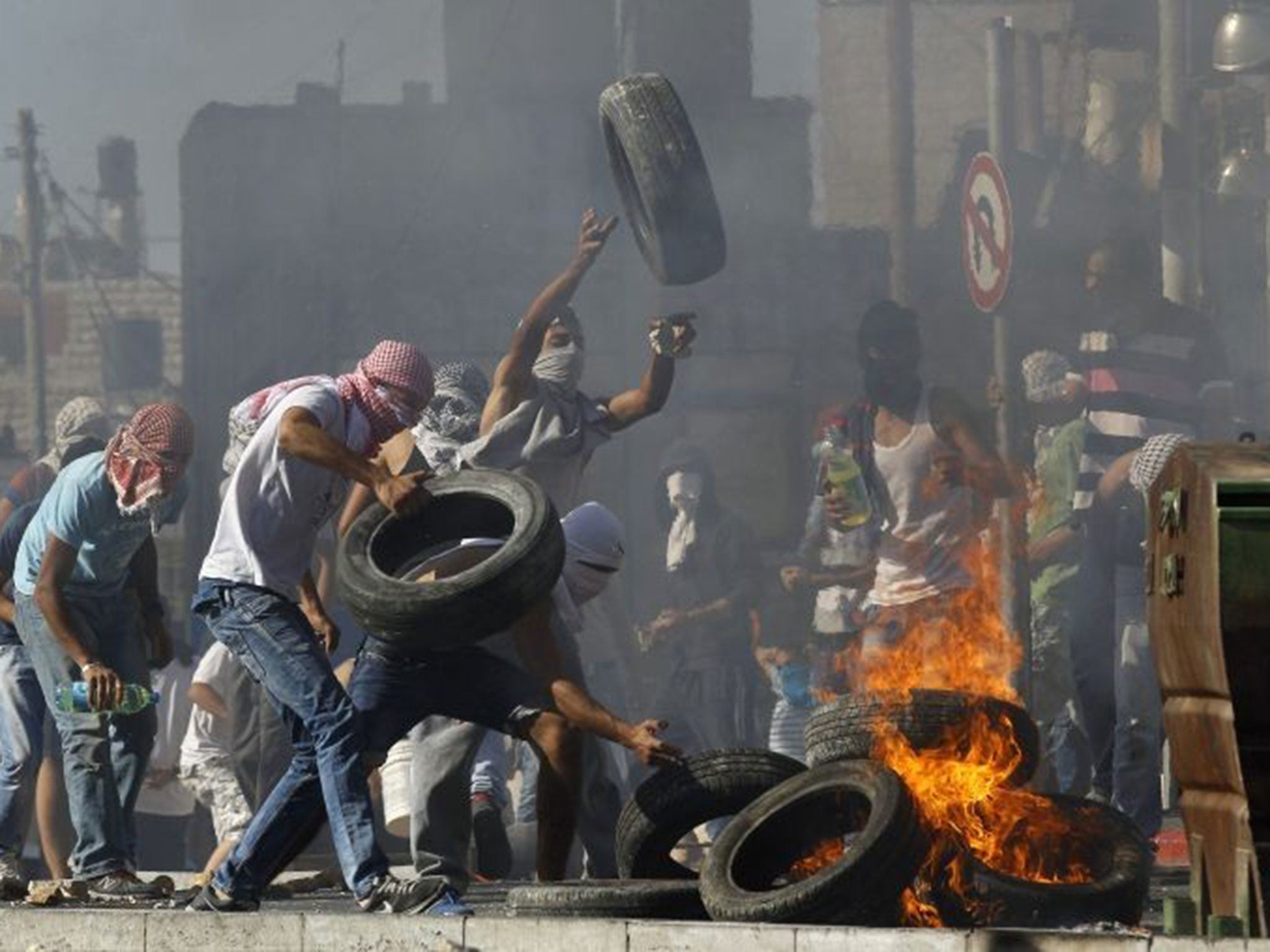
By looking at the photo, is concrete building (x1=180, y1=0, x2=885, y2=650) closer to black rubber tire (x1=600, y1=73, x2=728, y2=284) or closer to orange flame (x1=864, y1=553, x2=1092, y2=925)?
black rubber tire (x1=600, y1=73, x2=728, y2=284)

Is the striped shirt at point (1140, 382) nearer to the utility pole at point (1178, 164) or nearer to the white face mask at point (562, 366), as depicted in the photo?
the white face mask at point (562, 366)

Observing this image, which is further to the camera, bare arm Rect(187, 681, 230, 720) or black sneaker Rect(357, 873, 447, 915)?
bare arm Rect(187, 681, 230, 720)

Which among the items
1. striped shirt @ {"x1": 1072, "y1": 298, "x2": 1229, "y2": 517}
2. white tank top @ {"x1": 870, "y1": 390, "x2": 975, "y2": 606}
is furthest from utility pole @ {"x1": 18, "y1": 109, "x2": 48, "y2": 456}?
white tank top @ {"x1": 870, "y1": 390, "x2": 975, "y2": 606}

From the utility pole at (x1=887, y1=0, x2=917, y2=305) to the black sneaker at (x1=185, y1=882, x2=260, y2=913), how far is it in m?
18.3

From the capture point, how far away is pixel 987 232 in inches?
555

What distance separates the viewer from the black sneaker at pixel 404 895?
27.1ft

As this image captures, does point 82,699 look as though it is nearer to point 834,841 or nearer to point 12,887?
point 12,887

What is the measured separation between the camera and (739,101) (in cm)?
2961

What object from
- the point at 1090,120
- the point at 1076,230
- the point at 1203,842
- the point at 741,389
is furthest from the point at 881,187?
the point at 1203,842

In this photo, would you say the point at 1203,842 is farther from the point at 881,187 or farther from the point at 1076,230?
the point at 881,187

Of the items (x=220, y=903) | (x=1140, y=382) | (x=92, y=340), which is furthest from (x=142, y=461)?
(x=92, y=340)

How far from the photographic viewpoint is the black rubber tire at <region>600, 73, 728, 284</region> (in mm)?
13969

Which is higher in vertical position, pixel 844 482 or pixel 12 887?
pixel 844 482

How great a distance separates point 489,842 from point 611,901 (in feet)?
9.59
